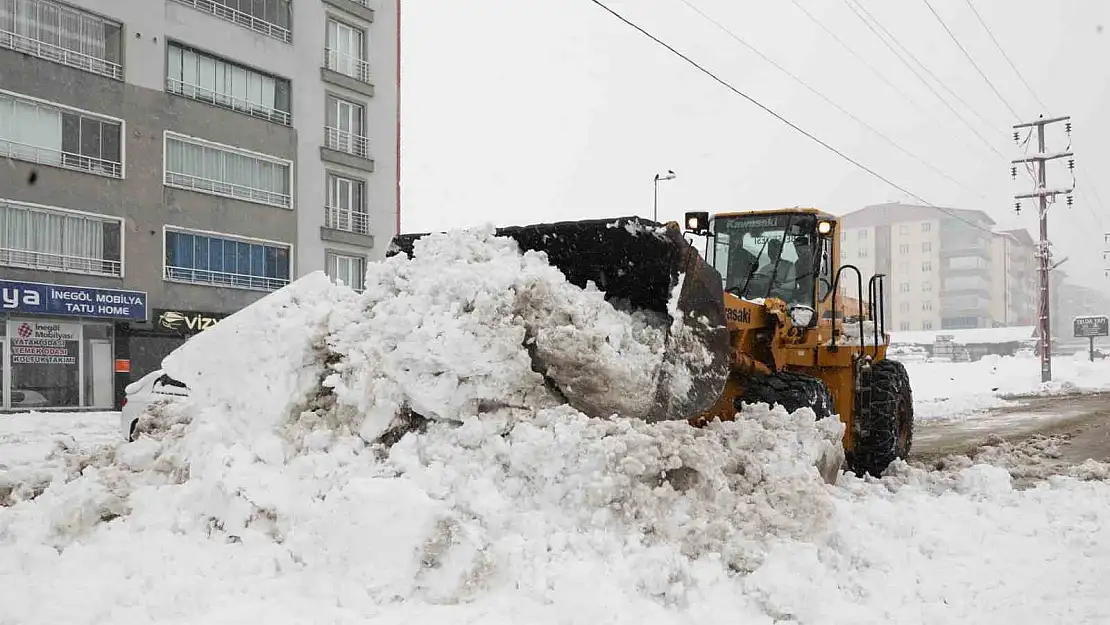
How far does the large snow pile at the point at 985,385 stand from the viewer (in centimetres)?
2008

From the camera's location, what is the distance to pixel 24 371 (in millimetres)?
20703

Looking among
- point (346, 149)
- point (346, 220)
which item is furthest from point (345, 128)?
point (346, 220)

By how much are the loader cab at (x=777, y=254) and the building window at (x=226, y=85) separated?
19381 mm

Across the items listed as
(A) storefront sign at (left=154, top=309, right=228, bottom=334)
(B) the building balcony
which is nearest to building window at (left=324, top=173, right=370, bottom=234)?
(B) the building balcony

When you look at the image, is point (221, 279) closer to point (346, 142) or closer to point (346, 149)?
point (346, 149)

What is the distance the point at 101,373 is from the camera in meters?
22.0

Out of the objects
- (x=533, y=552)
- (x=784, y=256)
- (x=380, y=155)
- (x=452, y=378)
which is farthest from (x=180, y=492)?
(x=380, y=155)

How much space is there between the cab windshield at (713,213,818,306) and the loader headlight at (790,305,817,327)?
0.63 metres

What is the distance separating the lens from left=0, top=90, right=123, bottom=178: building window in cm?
2031

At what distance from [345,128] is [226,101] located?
4.18m

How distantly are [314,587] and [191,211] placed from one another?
21503 mm

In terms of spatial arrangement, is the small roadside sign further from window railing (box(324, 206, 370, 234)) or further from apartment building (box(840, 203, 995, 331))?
apartment building (box(840, 203, 995, 331))

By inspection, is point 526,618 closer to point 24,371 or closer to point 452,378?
point 452,378

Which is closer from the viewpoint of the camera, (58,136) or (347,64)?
(58,136)
